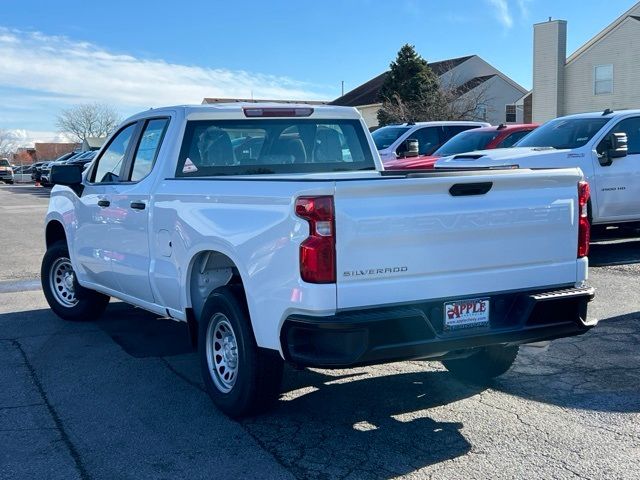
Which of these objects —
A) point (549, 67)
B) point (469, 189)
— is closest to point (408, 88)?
point (549, 67)

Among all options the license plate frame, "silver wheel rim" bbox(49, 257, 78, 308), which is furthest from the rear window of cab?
"silver wheel rim" bbox(49, 257, 78, 308)

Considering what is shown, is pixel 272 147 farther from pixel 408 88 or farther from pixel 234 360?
pixel 408 88

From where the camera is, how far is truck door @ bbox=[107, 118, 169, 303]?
5828mm

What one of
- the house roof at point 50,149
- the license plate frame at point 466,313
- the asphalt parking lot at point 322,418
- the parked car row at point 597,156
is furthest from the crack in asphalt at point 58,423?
the house roof at point 50,149

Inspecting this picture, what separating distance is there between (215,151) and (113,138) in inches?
60.2

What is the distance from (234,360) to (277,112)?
226cm

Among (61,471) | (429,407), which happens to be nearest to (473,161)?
(429,407)

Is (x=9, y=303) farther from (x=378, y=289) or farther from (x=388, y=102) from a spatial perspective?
(x=388, y=102)

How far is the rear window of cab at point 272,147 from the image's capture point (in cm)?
589

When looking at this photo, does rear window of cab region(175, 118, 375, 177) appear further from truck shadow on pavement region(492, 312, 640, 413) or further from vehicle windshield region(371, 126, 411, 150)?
vehicle windshield region(371, 126, 411, 150)

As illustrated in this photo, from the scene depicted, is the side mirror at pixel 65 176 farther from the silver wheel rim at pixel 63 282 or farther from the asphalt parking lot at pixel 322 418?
the asphalt parking lot at pixel 322 418

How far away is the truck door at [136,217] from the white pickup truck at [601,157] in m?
4.97

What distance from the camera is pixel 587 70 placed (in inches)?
1384

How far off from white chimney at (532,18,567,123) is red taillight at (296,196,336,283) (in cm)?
3380
